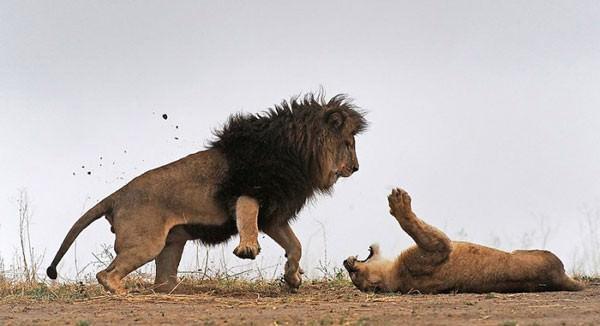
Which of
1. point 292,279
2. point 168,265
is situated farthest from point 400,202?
point 168,265

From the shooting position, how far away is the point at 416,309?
5.93m

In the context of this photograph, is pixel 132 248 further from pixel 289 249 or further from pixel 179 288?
pixel 289 249

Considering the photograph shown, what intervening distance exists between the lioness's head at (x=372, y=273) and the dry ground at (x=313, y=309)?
0.12 metres

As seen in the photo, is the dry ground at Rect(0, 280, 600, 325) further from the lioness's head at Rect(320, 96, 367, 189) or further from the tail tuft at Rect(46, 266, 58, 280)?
the lioness's head at Rect(320, 96, 367, 189)

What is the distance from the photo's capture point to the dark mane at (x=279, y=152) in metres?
7.78

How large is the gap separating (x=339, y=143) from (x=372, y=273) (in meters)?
1.25

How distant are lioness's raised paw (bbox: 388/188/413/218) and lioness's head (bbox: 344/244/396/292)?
0.75 meters

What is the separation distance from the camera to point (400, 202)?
7137 mm

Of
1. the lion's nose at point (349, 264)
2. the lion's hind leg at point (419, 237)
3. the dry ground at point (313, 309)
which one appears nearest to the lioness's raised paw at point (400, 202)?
the lion's hind leg at point (419, 237)

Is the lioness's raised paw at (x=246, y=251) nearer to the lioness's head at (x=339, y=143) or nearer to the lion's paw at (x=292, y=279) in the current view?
the lion's paw at (x=292, y=279)

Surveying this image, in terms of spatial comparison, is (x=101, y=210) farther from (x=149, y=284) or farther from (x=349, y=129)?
(x=349, y=129)

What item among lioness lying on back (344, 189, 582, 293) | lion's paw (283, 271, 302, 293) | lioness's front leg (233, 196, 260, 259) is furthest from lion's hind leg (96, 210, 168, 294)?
lioness lying on back (344, 189, 582, 293)

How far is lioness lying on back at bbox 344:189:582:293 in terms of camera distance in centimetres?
739

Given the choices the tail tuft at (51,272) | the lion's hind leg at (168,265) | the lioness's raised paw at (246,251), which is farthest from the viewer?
the lion's hind leg at (168,265)
